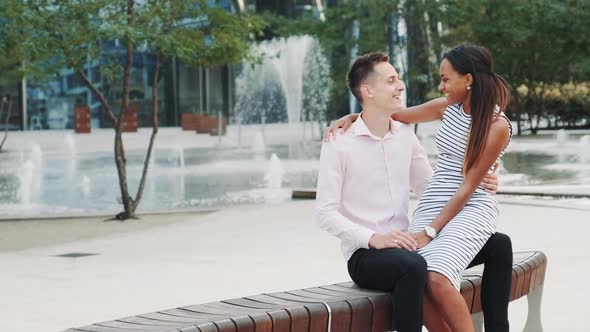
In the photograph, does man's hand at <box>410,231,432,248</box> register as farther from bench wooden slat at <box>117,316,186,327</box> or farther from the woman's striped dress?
bench wooden slat at <box>117,316,186,327</box>

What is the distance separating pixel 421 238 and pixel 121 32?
8.52 meters

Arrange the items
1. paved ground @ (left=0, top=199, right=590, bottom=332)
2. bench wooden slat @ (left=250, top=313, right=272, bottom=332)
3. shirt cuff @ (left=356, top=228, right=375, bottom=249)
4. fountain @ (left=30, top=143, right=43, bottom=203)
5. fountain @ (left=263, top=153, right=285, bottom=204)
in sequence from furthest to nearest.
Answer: fountain @ (left=30, top=143, right=43, bottom=203) → fountain @ (left=263, top=153, right=285, bottom=204) → paved ground @ (left=0, top=199, right=590, bottom=332) → shirt cuff @ (left=356, top=228, right=375, bottom=249) → bench wooden slat @ (left=250, top=313, right=272, bottom=332)

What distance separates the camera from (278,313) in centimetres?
430

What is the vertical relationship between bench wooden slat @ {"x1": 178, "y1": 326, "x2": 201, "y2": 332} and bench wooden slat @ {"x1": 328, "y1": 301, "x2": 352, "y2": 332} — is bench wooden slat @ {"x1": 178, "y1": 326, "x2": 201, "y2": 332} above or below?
above

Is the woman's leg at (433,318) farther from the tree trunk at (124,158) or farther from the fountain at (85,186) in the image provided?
the fountain at (85,186)

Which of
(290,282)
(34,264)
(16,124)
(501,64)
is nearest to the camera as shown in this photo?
(290,282)

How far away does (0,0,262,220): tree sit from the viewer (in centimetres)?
1315

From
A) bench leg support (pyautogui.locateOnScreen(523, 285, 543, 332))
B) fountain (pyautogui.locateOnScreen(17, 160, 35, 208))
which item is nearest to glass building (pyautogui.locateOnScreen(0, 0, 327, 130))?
fountain (pyautogui.locateOnScreen(17, 160, 35, 208))

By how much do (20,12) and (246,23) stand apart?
2.80 metres

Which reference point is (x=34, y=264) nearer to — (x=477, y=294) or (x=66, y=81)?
(x=477, y=294)

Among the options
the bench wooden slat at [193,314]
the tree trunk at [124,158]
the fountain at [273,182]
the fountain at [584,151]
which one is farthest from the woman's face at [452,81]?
the fountain at [584,151]

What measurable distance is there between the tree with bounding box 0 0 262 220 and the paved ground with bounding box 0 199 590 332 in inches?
67.7

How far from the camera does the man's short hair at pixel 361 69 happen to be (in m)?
4.82

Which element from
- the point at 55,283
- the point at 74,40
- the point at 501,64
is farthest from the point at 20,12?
the point at 501,64
